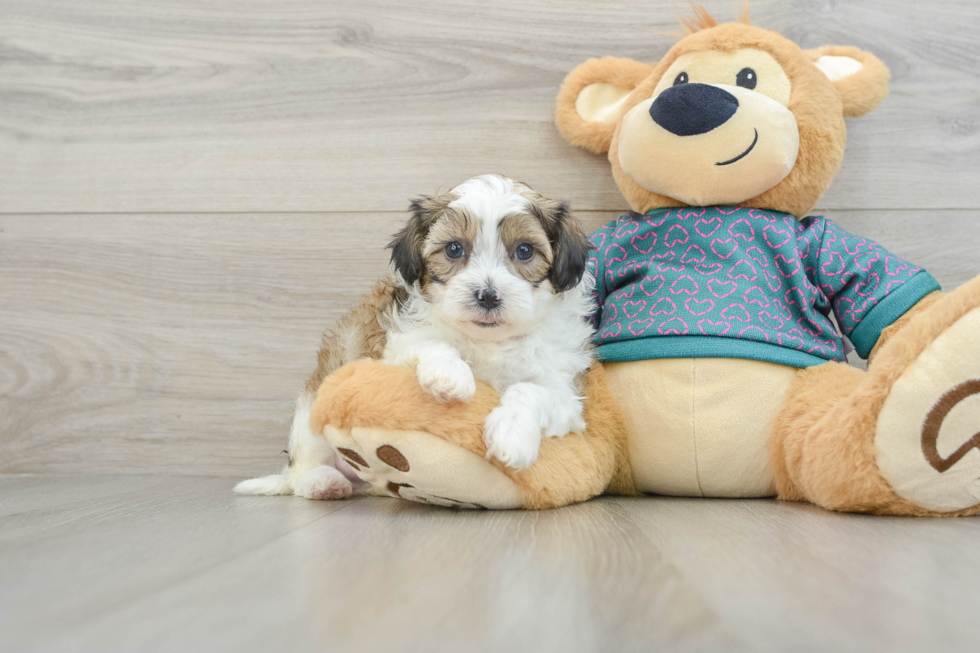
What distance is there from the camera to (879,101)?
157 cm

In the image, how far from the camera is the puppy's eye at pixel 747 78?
146 cm

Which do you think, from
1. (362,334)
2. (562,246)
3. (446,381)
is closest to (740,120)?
(562,246)

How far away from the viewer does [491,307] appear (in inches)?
48.3

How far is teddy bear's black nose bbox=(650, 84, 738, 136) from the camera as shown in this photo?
1.38 m

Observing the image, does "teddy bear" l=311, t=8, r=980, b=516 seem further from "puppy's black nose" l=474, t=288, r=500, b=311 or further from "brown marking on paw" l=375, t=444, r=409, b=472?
"puppy's black nose" l=474, t=288, r=500, b=311

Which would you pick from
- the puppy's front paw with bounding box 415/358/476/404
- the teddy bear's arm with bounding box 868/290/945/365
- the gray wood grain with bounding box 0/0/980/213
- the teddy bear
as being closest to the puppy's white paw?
the teddy bear

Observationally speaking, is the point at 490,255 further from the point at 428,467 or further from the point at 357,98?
the point at 357,98

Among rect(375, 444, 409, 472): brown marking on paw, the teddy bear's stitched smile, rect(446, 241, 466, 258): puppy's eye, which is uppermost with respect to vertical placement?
the teddy bear's stitched smile

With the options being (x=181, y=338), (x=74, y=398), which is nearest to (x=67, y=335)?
(x=74, y=398)

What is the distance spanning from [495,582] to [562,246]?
0.77 metres

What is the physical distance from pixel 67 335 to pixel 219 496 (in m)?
0.81

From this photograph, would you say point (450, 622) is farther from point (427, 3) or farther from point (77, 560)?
point (427, 3)

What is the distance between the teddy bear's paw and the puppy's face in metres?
0.61

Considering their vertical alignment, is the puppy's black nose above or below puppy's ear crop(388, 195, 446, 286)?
below
